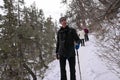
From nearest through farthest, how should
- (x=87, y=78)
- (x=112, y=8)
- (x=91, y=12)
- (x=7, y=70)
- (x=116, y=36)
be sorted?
(x=112, y=8) → (x=116, y=36) → (x=91, y=12) → (x=87, y=78) → (x=7, y=70)

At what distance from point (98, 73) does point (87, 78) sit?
0.47 m

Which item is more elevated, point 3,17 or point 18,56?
point 3,17

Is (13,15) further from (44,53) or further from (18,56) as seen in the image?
(44,53)

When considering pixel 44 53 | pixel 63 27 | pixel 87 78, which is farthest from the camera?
pixel 44 53

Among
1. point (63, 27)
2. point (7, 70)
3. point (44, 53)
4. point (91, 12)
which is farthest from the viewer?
point (44, 53)

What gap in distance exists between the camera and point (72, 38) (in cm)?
986

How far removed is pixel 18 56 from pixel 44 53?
22.3 metres

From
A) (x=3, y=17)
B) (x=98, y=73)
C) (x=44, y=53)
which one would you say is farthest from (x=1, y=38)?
(x=98, y=73)

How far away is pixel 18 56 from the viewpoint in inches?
1522

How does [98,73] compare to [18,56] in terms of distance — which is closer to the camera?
[98,73]

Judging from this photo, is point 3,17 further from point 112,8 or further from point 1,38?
point 112,8

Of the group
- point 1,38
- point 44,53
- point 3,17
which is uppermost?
point 3,17

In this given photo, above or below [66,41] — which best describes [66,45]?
below

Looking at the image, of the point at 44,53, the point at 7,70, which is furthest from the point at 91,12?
the point at 44,53
